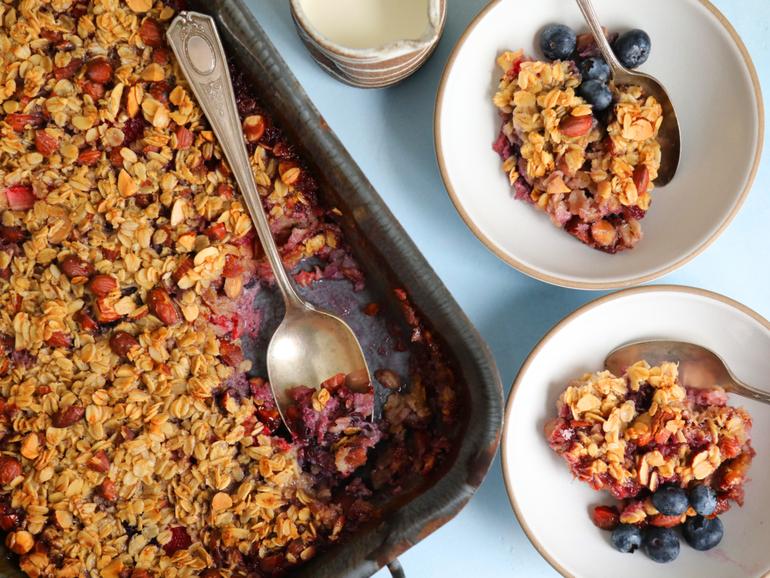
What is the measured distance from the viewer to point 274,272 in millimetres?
1464

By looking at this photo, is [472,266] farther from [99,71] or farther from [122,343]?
[99,71]

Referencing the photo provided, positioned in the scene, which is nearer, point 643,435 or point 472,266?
point 643,435

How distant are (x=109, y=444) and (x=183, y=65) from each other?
76 cm

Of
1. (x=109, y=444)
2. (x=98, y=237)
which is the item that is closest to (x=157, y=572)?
(x=109, y=444)

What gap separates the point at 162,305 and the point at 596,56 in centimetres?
104

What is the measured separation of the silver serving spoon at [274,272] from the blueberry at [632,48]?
81cm

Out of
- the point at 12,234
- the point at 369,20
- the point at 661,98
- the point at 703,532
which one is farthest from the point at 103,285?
the point at 703,532

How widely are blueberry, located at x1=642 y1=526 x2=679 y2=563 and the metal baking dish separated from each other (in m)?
0.48

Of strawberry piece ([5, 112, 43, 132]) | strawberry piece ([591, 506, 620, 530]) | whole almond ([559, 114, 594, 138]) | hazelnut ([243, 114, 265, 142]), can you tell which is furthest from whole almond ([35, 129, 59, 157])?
strawberry piece ([591, 506, 620, 530])

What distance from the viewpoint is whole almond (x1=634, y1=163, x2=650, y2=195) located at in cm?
145

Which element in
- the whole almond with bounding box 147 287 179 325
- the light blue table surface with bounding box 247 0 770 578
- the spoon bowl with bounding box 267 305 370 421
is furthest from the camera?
the light blue table surface with bounding box 247 0 770 578

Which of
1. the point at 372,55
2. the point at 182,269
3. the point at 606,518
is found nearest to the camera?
the point at 372,55

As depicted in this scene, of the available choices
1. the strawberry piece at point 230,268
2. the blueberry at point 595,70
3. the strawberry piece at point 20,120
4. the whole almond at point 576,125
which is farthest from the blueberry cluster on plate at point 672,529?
the strawberry piece at point 20,120

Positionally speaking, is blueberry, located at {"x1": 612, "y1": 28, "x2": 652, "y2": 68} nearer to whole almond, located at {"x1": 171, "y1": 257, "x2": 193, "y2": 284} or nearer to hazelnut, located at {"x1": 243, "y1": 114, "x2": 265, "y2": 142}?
hazelnut, located at {"x1": 243, "y1": 114, "x2": 265, "y2": 142}
